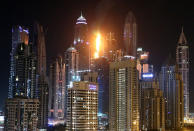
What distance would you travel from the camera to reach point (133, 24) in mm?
19406

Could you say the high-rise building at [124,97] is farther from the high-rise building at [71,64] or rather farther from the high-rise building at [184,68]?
the high-rise building at [184,68]

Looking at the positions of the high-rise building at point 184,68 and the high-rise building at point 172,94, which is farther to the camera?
the high-rise building at point 184,68

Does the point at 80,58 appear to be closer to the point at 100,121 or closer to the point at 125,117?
the point at 100,121

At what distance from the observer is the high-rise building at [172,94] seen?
21953 millimetres

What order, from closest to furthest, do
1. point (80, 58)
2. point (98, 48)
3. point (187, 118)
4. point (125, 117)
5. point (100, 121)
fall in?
point (125, 117) < point (100, 121) < point (98, 48) < point (80, 58) < point (187, 118)

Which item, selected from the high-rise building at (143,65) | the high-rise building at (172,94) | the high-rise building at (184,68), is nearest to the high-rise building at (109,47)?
the high-rise building at (143,65)

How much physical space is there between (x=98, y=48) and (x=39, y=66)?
14.2ft

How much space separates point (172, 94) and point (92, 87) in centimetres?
1198

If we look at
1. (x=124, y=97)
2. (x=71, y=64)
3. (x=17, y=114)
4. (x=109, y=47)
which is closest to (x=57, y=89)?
(x=71, y=64)

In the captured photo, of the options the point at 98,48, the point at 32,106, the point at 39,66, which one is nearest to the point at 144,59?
the point at 98,48

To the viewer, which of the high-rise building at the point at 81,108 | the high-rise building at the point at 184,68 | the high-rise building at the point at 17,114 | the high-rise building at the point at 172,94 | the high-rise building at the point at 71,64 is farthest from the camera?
the high-rise building at the point at 184,68

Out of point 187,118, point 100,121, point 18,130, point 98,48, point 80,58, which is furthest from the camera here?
point 187,118

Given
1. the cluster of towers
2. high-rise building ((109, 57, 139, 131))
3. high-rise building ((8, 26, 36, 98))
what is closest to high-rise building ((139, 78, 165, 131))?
the cluster of towers

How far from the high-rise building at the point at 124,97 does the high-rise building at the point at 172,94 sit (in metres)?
7.23
